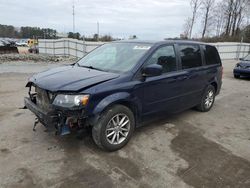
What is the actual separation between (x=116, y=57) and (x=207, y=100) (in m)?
2.81

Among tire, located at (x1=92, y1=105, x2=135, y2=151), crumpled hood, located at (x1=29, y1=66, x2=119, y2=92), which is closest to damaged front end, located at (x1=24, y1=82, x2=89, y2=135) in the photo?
crumpled hood, located at (x1=29, y1=66, x2=119, y2=92)

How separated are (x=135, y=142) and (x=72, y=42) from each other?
17.8 m

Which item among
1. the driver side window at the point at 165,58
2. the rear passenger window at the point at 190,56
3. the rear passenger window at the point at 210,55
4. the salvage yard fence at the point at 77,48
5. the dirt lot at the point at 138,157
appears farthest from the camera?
the salvage yard fence at the point at 77,48

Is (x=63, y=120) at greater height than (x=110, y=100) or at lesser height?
lesser

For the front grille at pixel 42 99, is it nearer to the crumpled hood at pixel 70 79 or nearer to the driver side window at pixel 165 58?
the crumpled hood at pixel 70 79

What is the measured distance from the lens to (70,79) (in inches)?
137

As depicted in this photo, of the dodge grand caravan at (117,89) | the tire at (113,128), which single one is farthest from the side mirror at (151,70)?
the tire at (113,128)

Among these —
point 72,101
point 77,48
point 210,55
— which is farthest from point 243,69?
point 77,48

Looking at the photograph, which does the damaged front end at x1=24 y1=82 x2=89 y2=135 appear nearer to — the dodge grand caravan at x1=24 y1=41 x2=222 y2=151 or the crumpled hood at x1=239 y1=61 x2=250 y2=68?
the dodge grand caravan at x1=24 y1=41 x2=222 y2=151

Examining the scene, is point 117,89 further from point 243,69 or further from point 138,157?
point 243,69

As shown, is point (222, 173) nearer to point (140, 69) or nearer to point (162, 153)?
point (162, 153)

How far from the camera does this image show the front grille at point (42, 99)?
11.2 ft

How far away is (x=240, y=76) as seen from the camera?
11.9 m

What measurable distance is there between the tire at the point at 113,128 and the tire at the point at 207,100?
8.23 feet
